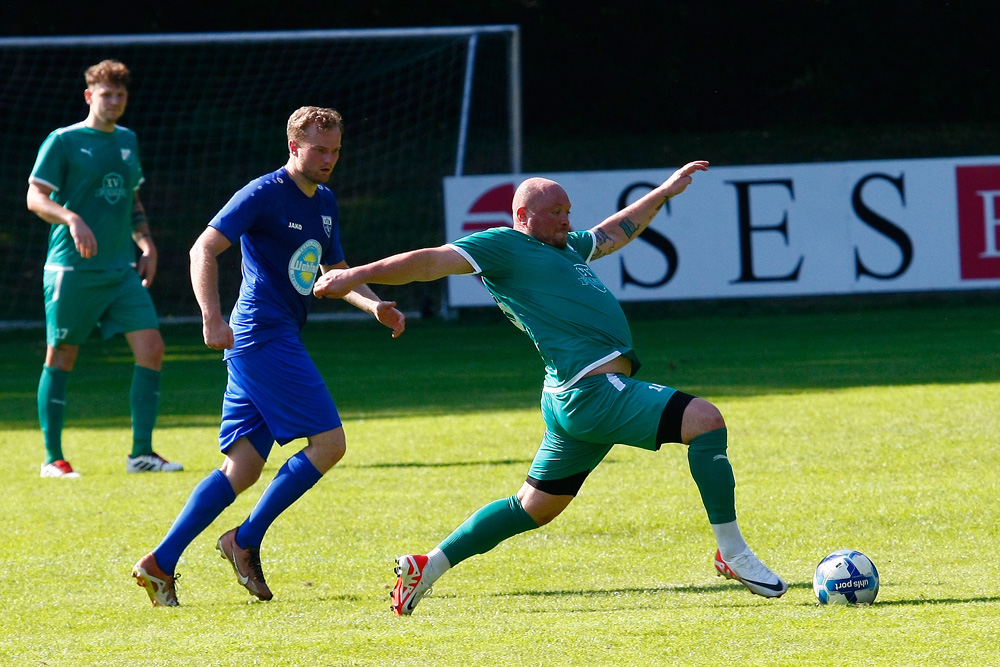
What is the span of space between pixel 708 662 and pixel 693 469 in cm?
94

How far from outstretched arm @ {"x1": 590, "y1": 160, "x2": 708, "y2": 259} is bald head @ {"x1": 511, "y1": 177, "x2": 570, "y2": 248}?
1.50 ft

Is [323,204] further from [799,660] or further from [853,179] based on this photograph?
[853,179]

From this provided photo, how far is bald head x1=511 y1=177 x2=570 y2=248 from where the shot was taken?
490 cm

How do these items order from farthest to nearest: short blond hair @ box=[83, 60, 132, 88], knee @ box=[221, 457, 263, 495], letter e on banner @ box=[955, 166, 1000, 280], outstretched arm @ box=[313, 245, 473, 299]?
letter e on banner @ box=[955, 166, 1000, 280]
short blond hair @ box=[83, 60, 132, 88]
knee @ box=[221, 457, 263, 495]
outstretched arm @ box=[313, 245, 473, 299]

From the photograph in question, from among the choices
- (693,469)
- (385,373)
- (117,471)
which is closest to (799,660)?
(693,469)

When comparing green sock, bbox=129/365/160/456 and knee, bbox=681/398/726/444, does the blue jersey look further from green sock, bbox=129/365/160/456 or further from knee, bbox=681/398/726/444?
green sock, bbox=129/365/160/456

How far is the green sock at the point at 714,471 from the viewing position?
15.5 ft

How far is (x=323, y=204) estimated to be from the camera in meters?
5.44

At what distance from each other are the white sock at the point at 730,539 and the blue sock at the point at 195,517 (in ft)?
5.98

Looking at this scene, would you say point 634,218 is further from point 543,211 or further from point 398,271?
point 398,271

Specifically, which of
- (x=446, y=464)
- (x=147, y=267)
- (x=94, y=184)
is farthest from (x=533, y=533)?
(x=94, y=184)

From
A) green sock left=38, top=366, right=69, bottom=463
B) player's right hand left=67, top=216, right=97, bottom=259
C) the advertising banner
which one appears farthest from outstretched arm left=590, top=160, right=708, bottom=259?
the advertising banner

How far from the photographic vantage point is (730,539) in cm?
479

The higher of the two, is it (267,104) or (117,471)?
(267,104)
